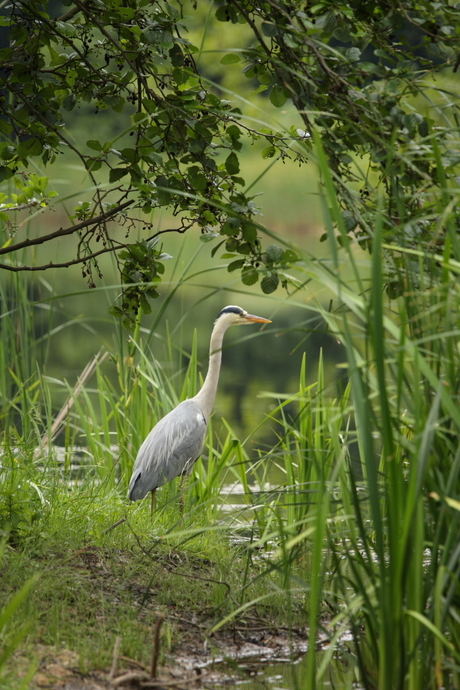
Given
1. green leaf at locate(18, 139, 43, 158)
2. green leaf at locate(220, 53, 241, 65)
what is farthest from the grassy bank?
green leaf at locate(18, 139, 43, 158)

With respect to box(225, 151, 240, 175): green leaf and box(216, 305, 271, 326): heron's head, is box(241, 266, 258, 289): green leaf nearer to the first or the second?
box(225, 151, 240, 175): green leaf

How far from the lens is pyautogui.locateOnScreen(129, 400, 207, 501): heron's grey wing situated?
351cm

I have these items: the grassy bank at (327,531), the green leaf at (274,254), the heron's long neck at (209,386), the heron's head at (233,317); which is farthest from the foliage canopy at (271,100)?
the heron's head at (233,317)

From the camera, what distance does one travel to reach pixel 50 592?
83.5 inches

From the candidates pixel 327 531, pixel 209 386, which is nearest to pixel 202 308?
pixel 209 386

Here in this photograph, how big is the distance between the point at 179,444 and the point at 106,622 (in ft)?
5.37

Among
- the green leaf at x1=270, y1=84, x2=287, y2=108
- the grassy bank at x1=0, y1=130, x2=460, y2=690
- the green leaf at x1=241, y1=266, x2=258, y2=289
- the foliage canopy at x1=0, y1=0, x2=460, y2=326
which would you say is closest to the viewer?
the grassy bank at x1=0, y1=130, x2=460, y2=690

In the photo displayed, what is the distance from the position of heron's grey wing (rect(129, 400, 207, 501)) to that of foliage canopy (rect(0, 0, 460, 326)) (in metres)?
1.36

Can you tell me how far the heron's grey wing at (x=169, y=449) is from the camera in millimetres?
3508

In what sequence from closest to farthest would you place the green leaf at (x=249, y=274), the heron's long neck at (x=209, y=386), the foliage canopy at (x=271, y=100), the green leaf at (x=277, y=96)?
1. the foliage canopy at (x=271, y=100)
2. the green leaf at (x=249, y=274)
3. the green leaf at (x=277, y=96)
4. the heron's long neck at (x=209, y=386)

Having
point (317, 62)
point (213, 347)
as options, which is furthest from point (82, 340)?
point (317, 62)

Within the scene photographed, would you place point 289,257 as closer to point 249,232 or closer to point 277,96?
point 249,232

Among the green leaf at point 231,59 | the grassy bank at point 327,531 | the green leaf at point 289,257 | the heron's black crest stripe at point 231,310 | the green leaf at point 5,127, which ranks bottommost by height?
the grassy bank at point 327,531

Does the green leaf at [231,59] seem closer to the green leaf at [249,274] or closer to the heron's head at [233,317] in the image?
the green leaf at [249,274]
